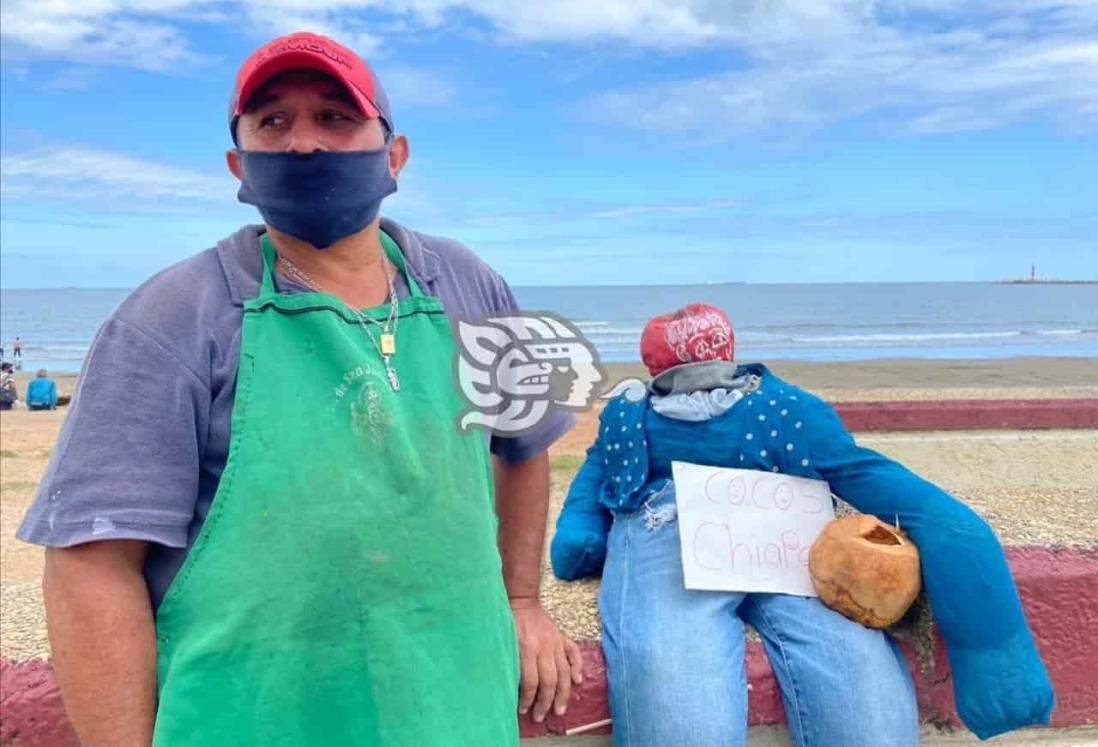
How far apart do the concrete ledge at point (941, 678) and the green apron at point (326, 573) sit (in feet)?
2.11

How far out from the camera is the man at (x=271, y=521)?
1685 millimetres

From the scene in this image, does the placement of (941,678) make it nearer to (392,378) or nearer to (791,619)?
(791,619)

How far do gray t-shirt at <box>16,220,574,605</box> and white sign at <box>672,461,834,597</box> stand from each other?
1.34 m

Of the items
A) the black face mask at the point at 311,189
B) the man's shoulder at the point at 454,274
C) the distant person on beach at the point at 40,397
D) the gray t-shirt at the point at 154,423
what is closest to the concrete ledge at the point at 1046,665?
the man's shoulder at the point at 454,274

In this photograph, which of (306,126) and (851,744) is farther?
(851,744)

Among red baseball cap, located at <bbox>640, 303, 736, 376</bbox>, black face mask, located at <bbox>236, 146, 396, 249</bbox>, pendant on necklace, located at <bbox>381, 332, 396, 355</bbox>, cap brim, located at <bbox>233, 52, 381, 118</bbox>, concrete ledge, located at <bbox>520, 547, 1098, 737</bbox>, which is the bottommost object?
concrete ledge, located at <bbox>520, 547, 1098, 737</bbox>

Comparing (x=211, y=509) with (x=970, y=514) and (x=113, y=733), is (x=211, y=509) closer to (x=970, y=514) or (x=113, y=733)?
(x=113, y=733)

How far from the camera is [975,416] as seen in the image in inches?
275

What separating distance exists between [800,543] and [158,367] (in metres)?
1.72

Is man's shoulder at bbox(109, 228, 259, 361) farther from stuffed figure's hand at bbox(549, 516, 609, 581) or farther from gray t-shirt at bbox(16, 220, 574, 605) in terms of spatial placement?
stuffed figure's hand at bbox(549, 516, 609, 581)

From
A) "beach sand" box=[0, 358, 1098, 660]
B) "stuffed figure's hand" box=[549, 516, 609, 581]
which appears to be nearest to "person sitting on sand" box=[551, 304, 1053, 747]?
"stuffed figure's hand" box=[549, 516, 609, 581]

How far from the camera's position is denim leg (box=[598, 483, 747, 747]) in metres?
Result: 2.36

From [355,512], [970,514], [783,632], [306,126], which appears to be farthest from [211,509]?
[970,514]

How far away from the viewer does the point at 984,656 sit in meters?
2.39
